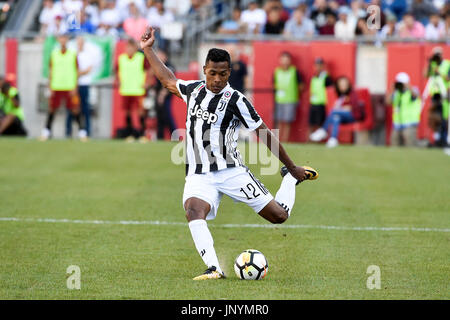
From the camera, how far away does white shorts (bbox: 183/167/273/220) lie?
8328mm

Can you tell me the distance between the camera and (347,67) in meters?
23.0

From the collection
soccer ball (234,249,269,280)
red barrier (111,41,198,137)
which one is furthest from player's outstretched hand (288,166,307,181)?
red barrier (111,41,198,137)

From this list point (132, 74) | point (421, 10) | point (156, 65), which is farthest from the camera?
point (421, 10)

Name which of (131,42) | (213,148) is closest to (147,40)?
(213,148)

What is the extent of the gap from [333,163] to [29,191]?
21.2 ft

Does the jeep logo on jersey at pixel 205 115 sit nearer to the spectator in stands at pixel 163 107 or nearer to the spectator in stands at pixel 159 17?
the spectator in stands at pixel 163 107

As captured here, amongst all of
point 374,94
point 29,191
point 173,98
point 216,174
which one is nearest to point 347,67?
point 374,94

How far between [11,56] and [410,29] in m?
10.7

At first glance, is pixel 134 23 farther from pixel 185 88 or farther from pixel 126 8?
pixel 185 88

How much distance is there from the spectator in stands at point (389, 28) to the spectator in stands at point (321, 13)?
4.93 ft

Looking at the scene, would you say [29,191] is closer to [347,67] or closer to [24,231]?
[24,231]

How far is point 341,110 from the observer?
22.2m

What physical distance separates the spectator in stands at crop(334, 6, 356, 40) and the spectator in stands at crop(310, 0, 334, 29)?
19.9 inches

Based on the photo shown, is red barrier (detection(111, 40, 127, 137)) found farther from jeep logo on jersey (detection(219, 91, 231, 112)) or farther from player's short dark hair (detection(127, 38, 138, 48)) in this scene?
jeep logo on jersey (detection(219, 91, 231, 112))
